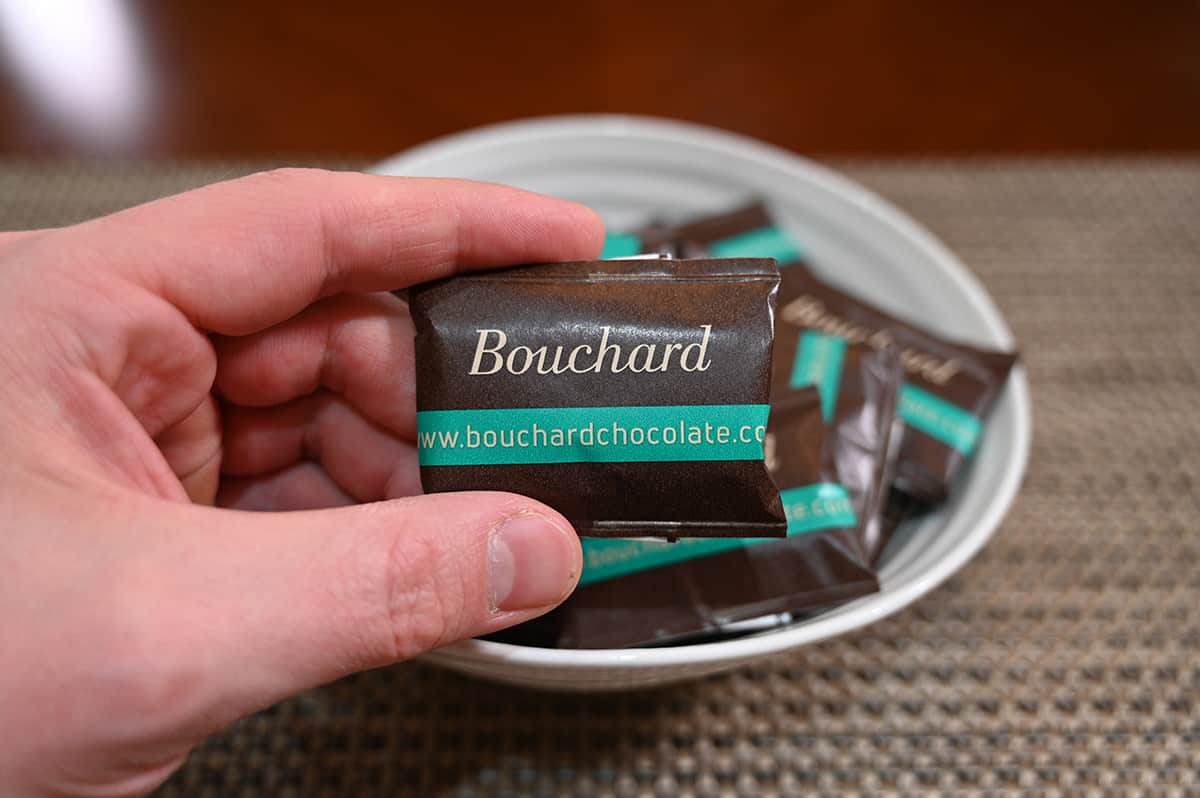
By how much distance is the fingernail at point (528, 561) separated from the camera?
42 cm

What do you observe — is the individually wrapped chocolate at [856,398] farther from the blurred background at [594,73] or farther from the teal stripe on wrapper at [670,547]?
the blurred background at [594,73]

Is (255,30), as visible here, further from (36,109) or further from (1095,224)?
(1095,224)

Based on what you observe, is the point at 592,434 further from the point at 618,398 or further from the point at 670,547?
the point at 670,547

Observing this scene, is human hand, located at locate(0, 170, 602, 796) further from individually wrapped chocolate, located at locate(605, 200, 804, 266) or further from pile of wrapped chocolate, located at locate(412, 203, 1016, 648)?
individually wrapped chocolate, located at locate(605, 200, 804, 266)

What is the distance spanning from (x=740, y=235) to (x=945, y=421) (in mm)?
222

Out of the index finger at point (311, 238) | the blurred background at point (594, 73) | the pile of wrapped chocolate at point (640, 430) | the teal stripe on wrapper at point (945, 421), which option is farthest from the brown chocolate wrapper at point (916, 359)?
the blurred background at point (594, 73)

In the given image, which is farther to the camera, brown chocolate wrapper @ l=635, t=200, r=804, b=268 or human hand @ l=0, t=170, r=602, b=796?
brown chocolate wrapper @ l=635, t=200, r=804, b=268

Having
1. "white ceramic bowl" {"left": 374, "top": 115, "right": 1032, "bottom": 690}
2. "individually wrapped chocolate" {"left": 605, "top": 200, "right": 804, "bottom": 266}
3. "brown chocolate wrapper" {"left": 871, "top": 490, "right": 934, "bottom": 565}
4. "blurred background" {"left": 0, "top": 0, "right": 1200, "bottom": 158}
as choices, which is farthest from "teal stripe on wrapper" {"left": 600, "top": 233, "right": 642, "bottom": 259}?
"blurred background" {"left": 0, "top": 0, "right": 1200, "bottom": 158}

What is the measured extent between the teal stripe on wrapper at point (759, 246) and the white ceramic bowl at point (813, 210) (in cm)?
5

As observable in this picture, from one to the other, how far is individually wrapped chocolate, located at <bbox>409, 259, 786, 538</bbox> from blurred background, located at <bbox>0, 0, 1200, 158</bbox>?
584mm

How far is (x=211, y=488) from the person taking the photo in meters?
0.54

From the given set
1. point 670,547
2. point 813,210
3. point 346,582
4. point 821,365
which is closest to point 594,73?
point 813,210

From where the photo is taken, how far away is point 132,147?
0.94 metres

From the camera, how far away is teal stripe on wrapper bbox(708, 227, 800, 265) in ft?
2.33
